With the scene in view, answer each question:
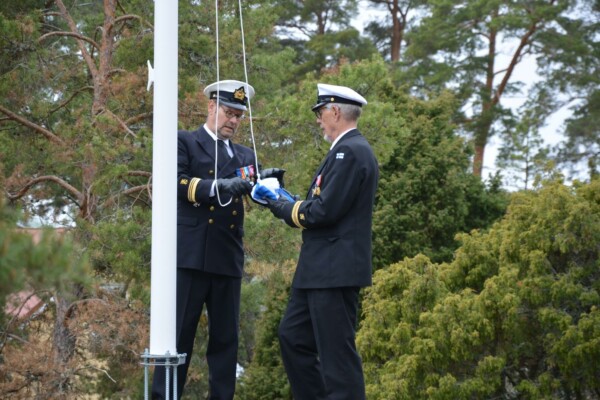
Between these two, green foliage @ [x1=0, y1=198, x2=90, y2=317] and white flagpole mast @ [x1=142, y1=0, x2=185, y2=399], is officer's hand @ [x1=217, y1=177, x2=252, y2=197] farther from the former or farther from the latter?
green foliage @ [x1=0, y1=198, x2=90, y2=317]

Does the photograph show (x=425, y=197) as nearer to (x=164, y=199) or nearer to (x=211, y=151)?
(x=211, y=151)

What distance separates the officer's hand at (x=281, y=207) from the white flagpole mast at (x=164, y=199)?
0.68 metres

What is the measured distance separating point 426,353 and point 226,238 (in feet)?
14.8

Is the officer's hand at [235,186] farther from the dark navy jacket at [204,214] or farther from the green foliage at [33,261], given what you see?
the green foliage at [33,261]

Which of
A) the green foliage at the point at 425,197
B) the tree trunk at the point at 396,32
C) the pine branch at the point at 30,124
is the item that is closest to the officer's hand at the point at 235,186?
the pine branch at the point at 30,124

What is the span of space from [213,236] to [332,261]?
69cm

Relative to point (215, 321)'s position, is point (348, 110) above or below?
above

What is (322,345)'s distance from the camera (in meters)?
4.70

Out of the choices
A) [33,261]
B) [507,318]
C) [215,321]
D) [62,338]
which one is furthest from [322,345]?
[62,338]

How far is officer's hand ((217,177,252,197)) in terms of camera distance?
4789 millimetres

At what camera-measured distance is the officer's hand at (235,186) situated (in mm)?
4789

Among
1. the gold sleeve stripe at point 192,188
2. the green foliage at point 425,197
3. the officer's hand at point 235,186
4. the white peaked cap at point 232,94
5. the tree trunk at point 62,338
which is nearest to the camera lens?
the officer's hand at point 235,186

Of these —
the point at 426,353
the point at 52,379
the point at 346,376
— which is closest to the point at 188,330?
the point at 346,376

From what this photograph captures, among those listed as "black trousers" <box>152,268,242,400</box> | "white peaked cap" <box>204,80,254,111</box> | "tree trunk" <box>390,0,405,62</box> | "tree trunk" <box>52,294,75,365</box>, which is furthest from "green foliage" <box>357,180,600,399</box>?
"tree trunk" <box>390,0,405,62</box>
